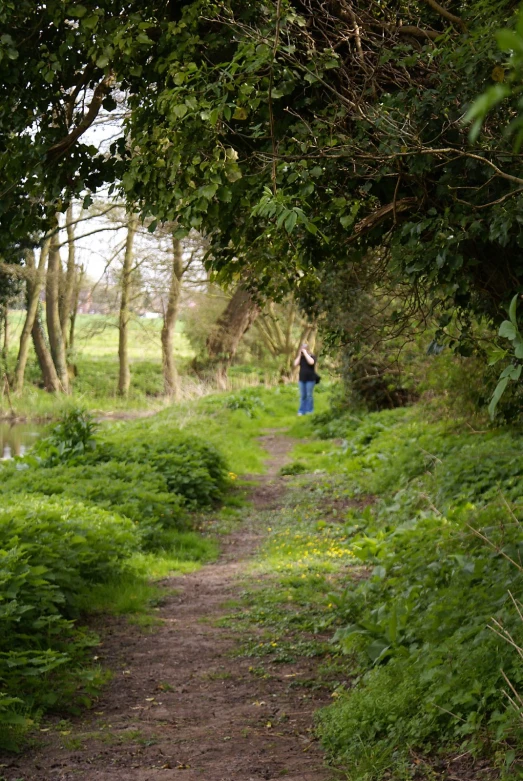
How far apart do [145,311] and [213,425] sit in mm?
15737

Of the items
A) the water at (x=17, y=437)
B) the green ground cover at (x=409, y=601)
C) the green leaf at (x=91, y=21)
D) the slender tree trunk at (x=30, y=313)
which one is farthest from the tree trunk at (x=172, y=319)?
the green leaf at (x=91, y=21)

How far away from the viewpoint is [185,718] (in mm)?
5613

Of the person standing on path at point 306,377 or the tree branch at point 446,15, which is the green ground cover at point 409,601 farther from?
the person standing on path at point 306,377

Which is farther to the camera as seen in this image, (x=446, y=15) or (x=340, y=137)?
(x=446, y=15)

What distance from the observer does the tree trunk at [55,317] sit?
32.4 m

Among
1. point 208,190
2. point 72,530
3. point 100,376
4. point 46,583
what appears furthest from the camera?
point 100,376

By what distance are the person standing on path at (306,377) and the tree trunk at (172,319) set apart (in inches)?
247

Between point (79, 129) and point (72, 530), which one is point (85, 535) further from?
point (79, 129)

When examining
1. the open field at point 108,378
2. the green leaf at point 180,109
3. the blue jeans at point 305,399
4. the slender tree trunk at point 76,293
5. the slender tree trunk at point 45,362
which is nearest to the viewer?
the green leaf at point 180,109

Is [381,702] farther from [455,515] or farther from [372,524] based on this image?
[372,524]

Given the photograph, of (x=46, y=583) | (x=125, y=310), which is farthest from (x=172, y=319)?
(x=46, y=583)

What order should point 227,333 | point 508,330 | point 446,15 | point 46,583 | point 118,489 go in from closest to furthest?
point 508,330
point 446,15
point 46,583
point 118,489
point 227,333

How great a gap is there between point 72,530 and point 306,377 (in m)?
14.7

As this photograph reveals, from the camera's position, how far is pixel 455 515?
812 cm
